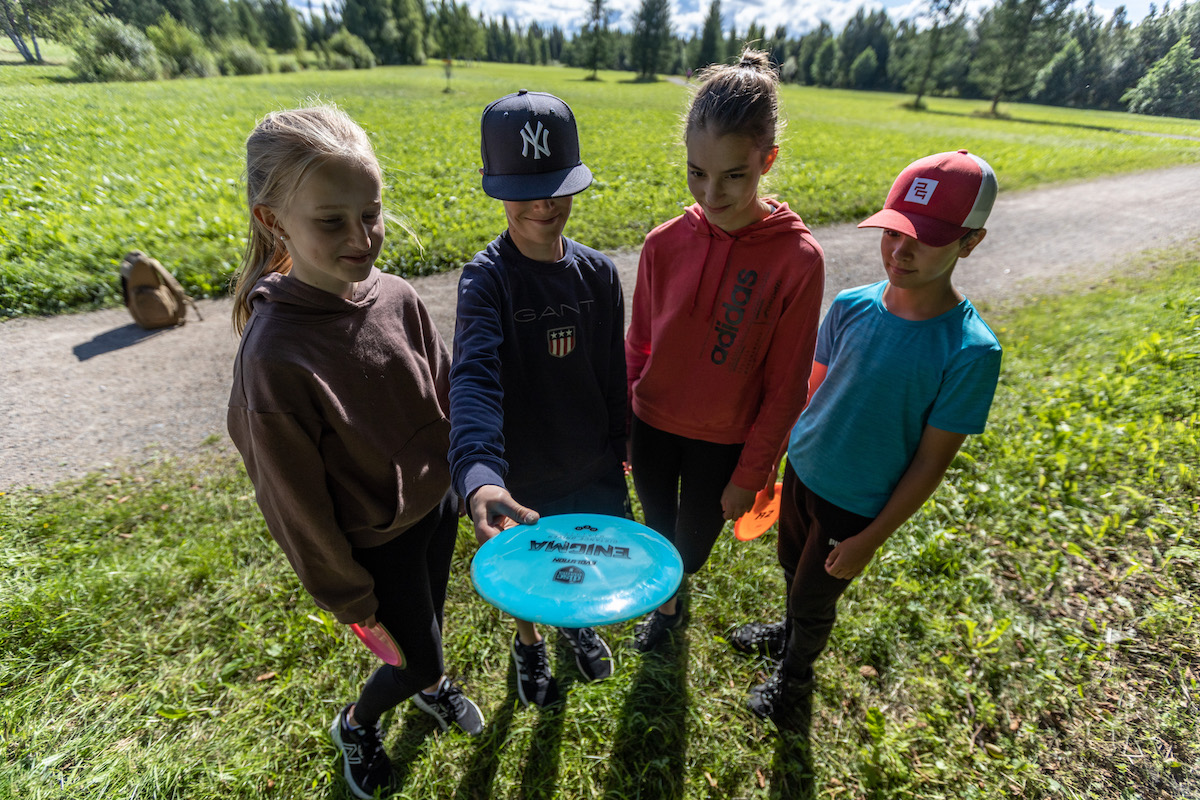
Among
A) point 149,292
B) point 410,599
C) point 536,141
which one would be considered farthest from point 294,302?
point 149,292

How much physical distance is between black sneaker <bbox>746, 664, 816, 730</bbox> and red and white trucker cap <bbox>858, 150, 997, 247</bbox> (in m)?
1.89

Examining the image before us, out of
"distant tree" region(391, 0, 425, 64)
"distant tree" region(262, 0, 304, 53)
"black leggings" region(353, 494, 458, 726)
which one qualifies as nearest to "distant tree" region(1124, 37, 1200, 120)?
"black leggings" region(353, 494, 458, 726)

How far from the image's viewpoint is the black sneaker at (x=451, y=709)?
2.39 meters

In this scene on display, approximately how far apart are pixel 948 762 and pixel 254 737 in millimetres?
2977

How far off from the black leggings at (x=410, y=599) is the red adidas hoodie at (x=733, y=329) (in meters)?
1.01

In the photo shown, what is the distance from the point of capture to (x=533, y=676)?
252cm

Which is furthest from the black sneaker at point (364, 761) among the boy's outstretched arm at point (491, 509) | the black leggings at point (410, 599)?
the boy's outstretched arm at point (491, 509)

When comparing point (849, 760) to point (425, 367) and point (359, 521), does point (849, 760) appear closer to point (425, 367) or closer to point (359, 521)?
point (359, 521)

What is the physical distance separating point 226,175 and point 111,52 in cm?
497

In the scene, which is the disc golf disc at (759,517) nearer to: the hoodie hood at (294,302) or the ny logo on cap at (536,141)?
the ny logo on cap at (536,141)

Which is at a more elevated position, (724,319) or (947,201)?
(947,201)

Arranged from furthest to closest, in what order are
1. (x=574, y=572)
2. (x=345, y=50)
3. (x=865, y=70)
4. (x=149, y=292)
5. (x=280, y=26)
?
(x=865, y=70), (x=345, y=50), (x=280, y=26), (x=149, y=292), (x=574, y=572)

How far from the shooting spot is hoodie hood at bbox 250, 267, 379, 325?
1512 millimetres

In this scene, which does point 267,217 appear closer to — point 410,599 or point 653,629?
point 410,599
